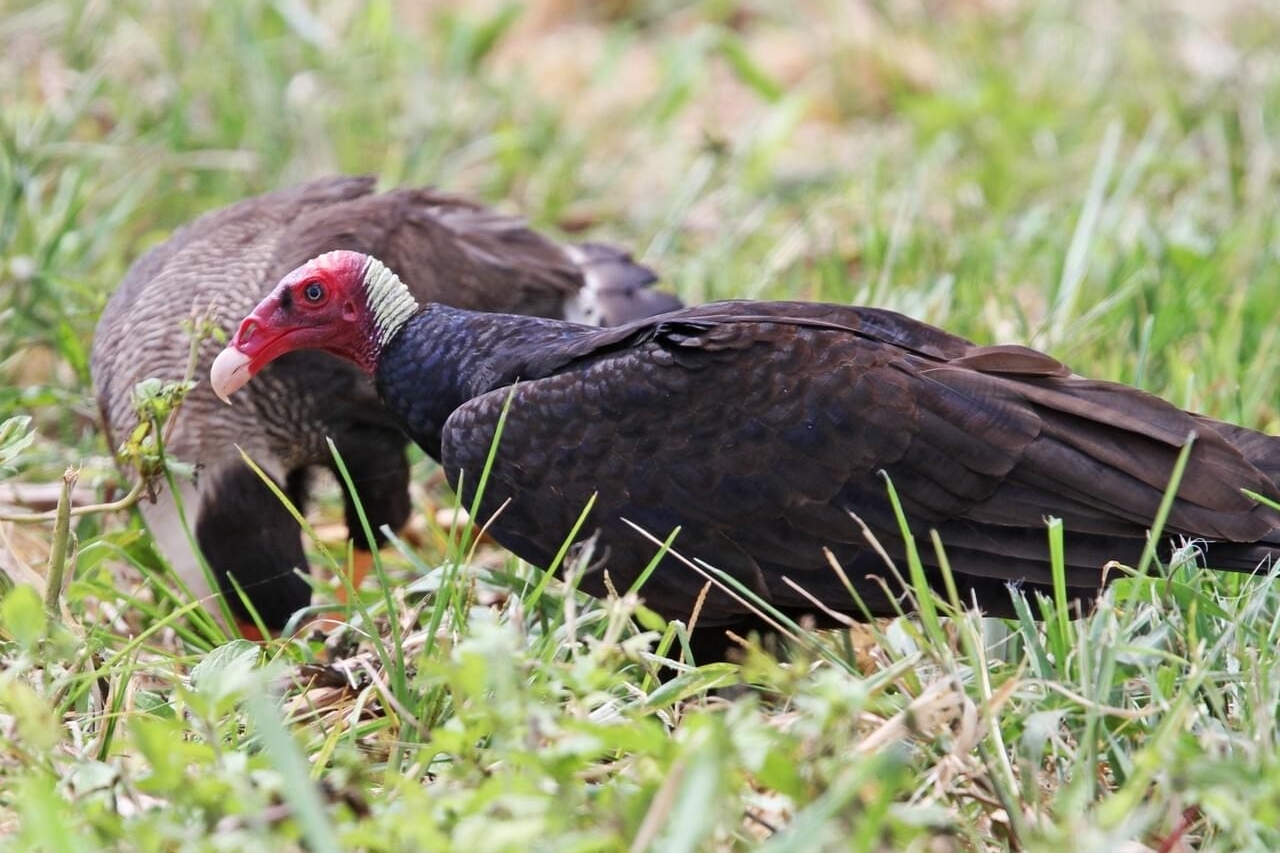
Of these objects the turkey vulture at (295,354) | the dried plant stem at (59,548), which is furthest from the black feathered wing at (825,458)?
the turkey vulture at (295,354)

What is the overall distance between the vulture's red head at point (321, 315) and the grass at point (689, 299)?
0.44 metres

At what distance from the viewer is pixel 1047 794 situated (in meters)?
2.41

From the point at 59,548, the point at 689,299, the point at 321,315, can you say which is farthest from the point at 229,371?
the point at 689,299

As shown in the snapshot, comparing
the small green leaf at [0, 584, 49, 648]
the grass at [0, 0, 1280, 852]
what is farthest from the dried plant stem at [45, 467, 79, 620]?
the small green leaf at [0, 584, 49, 648]

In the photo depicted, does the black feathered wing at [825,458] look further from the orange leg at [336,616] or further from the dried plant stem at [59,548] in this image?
the dried plant stem at [59,548]

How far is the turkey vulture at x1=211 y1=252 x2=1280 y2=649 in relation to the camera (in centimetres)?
280

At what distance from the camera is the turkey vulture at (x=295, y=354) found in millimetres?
3682

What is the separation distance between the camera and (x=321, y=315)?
3.28m

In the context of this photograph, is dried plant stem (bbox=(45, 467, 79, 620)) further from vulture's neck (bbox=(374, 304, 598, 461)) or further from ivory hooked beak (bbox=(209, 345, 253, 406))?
vulture's neck (bbox=(374, 304, 598, 461))

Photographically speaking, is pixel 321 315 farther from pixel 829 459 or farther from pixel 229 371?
pixel 829 459

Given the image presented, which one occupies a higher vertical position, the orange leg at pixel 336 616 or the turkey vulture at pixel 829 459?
the turkey vulture at pixel 829 459

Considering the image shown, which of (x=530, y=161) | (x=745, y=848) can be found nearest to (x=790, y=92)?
(x=530, y=161)

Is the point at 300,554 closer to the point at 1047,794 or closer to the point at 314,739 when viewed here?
the point at 314,739

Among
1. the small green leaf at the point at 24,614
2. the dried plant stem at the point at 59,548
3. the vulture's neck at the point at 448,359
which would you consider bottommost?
the dried plant stem at the point at 59,548
